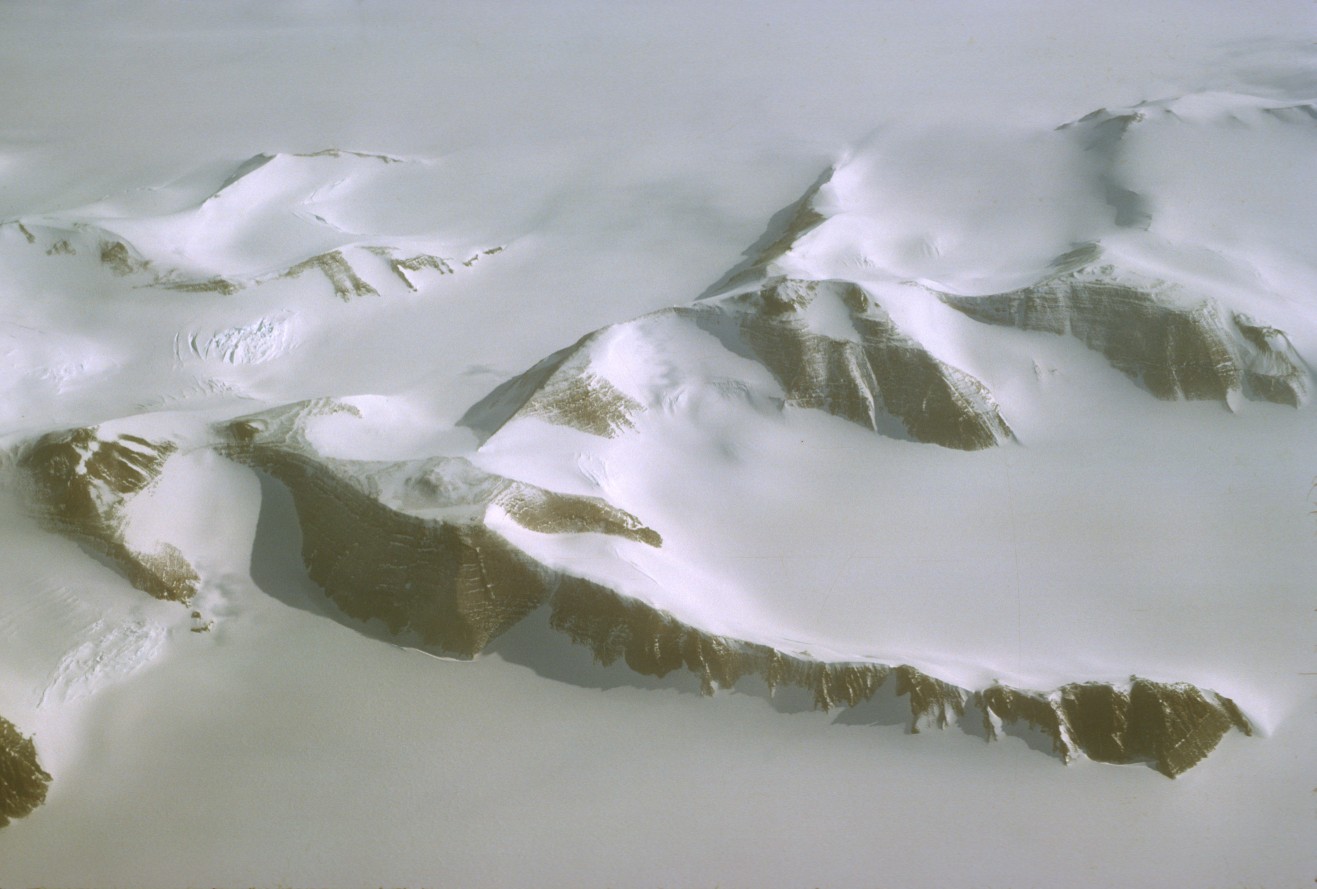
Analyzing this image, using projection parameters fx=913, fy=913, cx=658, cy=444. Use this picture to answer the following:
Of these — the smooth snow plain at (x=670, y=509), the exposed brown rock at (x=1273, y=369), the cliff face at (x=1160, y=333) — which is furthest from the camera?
the cliff face at (x=1160, y=333)

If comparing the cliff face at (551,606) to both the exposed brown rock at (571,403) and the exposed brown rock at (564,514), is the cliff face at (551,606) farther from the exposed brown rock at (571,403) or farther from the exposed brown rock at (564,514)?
the exposed brown rock at (571,403)

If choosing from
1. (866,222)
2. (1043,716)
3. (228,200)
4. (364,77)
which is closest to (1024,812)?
(1043,716)

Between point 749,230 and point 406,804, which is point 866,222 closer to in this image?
point 749,230

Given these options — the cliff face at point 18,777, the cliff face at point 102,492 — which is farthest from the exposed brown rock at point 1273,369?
the cliff face at point 18,777

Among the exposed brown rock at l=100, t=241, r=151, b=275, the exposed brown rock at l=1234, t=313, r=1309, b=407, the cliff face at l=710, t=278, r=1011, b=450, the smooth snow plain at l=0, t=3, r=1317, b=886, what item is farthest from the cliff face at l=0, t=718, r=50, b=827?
the exposed brown rock at l=1234, t=313, r=1309, b=407

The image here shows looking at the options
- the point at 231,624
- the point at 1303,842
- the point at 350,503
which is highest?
the point at 350,503

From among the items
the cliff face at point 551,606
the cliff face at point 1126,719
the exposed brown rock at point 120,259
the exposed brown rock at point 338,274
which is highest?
the exposed brown rock at point 120,259
